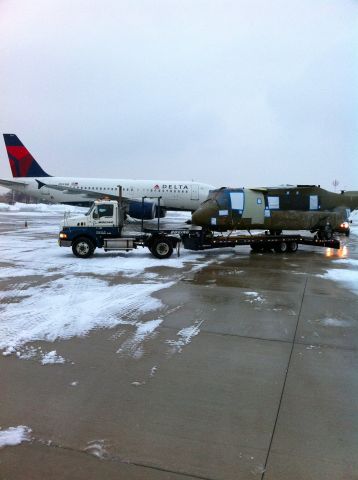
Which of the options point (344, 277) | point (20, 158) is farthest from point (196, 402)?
point (20, 158)

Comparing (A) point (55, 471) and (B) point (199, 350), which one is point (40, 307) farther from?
(A) point (55, 471)

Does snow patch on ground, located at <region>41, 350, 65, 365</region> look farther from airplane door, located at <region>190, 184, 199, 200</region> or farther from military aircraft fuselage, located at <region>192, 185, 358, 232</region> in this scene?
airplane door, located at <region>190, 184, 199, 200</region>

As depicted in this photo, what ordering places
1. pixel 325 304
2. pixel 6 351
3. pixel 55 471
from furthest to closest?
1. pixel 325 304
2. pixel 6 351
3. pixel 55 471

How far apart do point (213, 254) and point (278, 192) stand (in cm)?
413

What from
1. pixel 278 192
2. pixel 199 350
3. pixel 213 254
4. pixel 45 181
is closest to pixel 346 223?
pixel 278 192

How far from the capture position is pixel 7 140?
39.8m

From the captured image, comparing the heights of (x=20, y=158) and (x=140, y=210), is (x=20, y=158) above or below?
above

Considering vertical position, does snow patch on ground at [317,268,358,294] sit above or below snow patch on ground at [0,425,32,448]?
above

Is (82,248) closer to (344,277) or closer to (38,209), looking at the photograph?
(344,277)

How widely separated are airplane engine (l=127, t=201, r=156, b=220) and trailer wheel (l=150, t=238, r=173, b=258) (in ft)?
5.50

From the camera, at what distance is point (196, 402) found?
167 inches

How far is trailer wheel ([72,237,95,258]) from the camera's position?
14680 millimetres

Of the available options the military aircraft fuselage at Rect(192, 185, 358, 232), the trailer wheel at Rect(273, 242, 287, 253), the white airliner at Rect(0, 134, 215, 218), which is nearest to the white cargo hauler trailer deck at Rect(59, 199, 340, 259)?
the military aircraft fuselage at Rect(192, 185, 358, 232)

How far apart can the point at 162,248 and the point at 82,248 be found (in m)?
2.88
